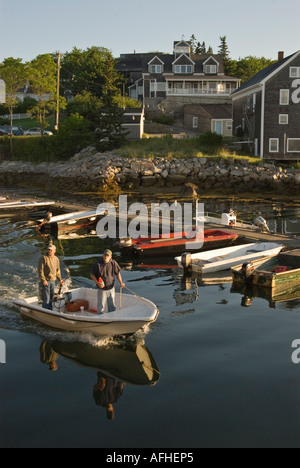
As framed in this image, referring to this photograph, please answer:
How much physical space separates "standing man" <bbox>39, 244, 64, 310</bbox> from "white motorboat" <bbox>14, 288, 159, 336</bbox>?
27 cm

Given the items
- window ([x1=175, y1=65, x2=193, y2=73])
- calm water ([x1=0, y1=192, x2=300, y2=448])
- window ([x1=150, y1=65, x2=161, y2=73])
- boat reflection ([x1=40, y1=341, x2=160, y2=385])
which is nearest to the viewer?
calm water ([x1=0, y1=192, x2=300, y2=448])

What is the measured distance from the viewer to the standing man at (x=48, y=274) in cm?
1448

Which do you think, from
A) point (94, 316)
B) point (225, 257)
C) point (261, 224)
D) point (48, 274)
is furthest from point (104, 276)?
point (261, 224)

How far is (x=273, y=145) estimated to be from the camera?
52.6m

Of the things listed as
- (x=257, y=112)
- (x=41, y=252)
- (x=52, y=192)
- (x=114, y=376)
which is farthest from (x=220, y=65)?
(x=114, y=376)

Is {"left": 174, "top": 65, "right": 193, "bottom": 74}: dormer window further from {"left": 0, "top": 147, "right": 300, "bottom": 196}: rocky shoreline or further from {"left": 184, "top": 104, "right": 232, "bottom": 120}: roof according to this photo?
{"left": 0, "top": 147, "right": 300, "bottom": 196}: rocky shoreline

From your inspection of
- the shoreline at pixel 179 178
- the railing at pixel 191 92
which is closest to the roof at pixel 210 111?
the railing at pixel 191 92

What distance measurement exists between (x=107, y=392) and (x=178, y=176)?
39.1m

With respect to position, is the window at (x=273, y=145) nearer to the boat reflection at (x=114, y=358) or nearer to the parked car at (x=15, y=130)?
the parked car at (x=15, y=130)

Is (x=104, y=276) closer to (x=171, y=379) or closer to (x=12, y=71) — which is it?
(x=171, y=379)

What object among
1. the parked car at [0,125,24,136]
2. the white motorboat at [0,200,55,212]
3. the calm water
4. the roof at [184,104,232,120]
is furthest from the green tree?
the calm water

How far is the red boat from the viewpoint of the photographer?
2392 cm

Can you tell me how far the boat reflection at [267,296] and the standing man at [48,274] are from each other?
22.1 ft

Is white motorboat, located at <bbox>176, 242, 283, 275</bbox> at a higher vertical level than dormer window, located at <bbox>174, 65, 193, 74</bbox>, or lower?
lower
